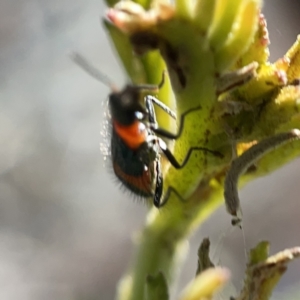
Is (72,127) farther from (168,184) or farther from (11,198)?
(168,184)

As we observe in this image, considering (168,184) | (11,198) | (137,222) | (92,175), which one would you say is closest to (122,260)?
(137,222)

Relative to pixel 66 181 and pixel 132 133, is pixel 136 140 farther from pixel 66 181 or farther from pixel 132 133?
pixel 66 181

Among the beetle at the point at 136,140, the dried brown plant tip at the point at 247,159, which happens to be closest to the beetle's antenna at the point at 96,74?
the beetle at the point at 136,140

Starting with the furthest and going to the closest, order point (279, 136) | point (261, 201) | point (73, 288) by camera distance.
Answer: point (261, 201) → point (73, 288) → point (279, 136)

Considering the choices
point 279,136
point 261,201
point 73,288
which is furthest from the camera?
point 261,201

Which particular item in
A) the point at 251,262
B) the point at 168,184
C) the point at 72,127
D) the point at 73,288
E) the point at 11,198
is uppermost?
the point at 72,127

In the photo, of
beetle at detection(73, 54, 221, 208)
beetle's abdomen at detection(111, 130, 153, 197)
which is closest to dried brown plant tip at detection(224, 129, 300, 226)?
beetle at detection(73, 54, 221, 208)

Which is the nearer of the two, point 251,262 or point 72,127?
point 251,262
